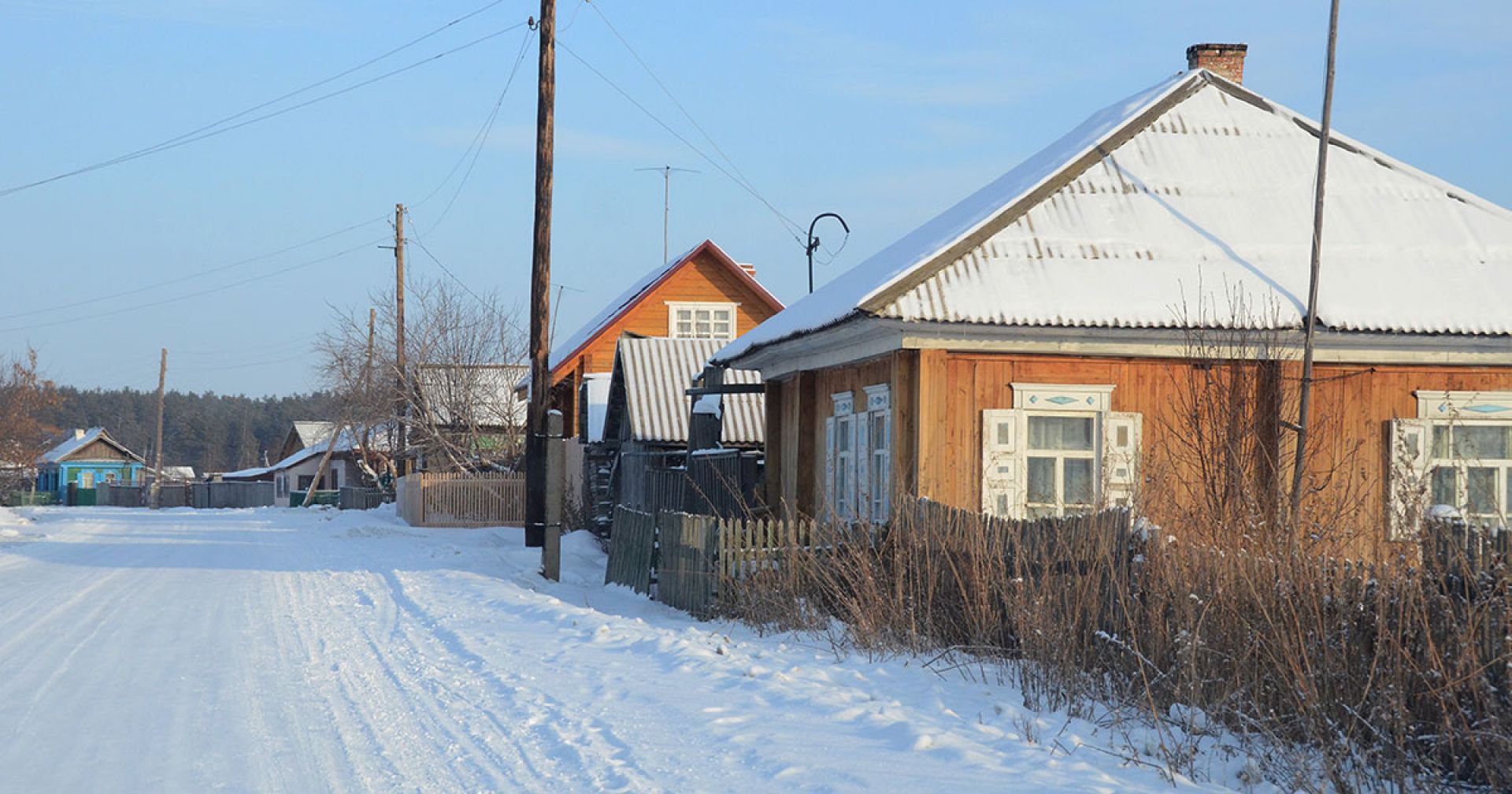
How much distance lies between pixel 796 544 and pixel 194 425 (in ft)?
518

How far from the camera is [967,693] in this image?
8586mm

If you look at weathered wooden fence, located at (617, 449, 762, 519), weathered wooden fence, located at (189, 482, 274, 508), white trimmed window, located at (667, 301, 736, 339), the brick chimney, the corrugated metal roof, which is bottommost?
weathered wooden fence, located at (189, 482, 274, 508)

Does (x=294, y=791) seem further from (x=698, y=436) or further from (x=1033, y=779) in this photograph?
(x=698, y=436)

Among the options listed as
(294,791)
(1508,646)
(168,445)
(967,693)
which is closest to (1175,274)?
(967,693)

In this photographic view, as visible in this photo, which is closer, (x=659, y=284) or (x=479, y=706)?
(x=479, y=706)

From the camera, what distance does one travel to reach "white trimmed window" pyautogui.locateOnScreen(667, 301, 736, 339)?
41469 mm

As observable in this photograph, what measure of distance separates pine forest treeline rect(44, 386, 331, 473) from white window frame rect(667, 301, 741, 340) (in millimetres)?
112995

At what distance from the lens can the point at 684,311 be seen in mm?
41594

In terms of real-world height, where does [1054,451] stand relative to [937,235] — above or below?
below

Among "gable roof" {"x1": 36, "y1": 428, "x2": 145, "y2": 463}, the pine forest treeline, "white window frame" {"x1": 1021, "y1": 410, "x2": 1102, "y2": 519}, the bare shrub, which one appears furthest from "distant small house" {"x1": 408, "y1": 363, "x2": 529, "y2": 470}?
the pine forest treeline

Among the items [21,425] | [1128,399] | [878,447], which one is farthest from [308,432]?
[1128,399]

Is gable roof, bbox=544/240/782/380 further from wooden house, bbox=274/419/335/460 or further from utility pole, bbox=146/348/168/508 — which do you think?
wooden house, bbox=274/419/335/460

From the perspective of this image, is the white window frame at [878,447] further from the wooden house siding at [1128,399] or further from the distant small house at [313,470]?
the distant small house at [313,470]

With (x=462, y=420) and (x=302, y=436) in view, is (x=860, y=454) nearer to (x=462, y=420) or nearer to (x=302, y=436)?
(x=462, y=420)
